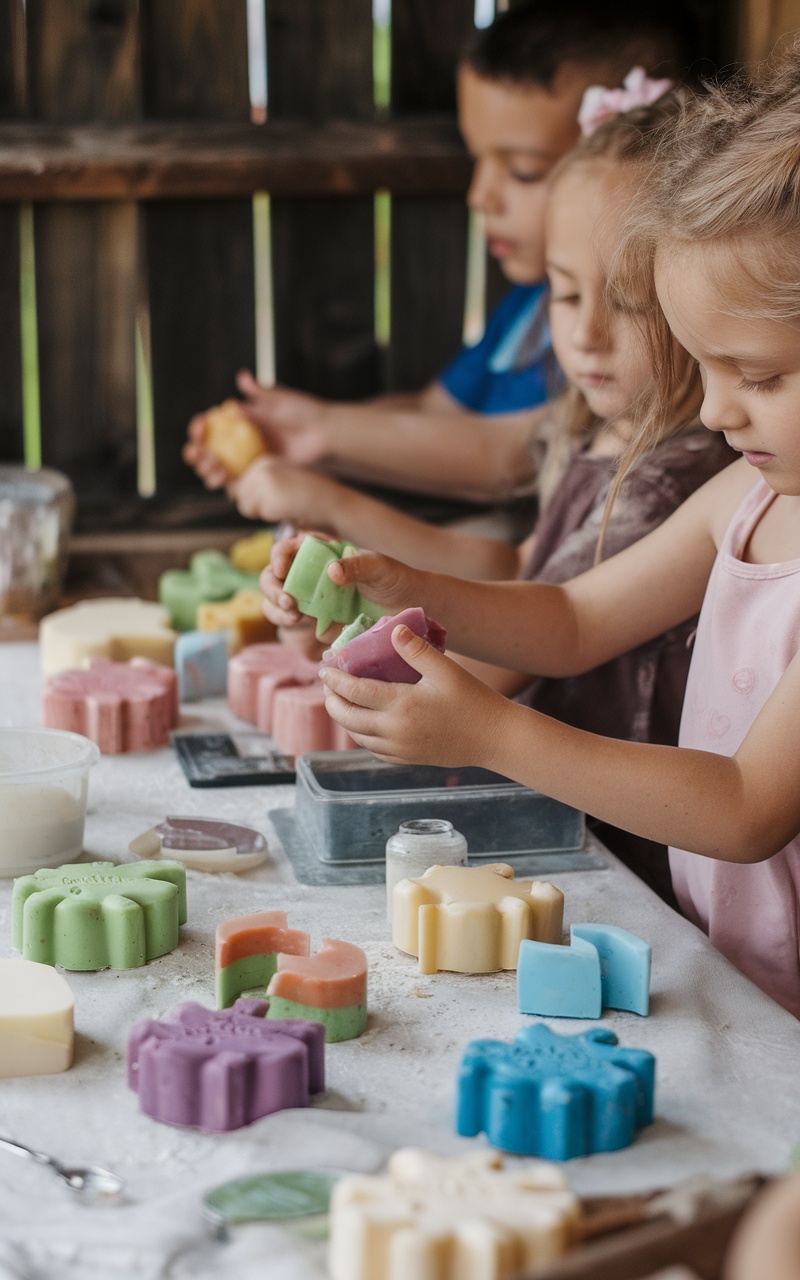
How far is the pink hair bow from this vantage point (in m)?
1.63

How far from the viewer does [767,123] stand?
101cm

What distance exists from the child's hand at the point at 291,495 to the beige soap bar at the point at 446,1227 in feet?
4.12

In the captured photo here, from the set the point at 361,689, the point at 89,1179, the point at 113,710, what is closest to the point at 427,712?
the point at 361,689

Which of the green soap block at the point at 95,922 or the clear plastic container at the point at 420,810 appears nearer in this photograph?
the green soap block at the point at 95,922

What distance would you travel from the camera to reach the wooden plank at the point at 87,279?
219 cm

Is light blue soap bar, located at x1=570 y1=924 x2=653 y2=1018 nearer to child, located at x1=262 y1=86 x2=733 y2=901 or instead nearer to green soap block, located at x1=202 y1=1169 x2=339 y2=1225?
green soap block, located at x1=202 y1=1169 x2=339 y2=1225

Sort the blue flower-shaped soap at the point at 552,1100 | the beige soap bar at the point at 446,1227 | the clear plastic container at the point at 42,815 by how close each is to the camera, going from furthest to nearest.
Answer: the clear plastic container at the point at 42,815 < the blue flower-shaped soap at the point at 552,1100 < the beige soap bar at the point at 446,1227

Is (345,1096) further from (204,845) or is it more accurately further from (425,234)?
(425,234)

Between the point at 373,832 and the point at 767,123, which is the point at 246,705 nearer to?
the point at 373,832

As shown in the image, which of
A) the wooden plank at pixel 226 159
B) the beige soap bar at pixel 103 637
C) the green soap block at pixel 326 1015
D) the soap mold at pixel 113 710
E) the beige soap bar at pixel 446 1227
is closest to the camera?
the beige soap bar at pixel 446 1227

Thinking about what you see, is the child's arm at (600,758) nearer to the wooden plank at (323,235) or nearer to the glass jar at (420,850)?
the glass jar at (420,850)

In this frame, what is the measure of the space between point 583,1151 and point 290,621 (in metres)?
0.63

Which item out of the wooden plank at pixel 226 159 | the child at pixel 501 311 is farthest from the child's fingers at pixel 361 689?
the wooden plank at pixel 226 159

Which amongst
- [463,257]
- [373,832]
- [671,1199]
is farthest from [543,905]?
[463,257]
